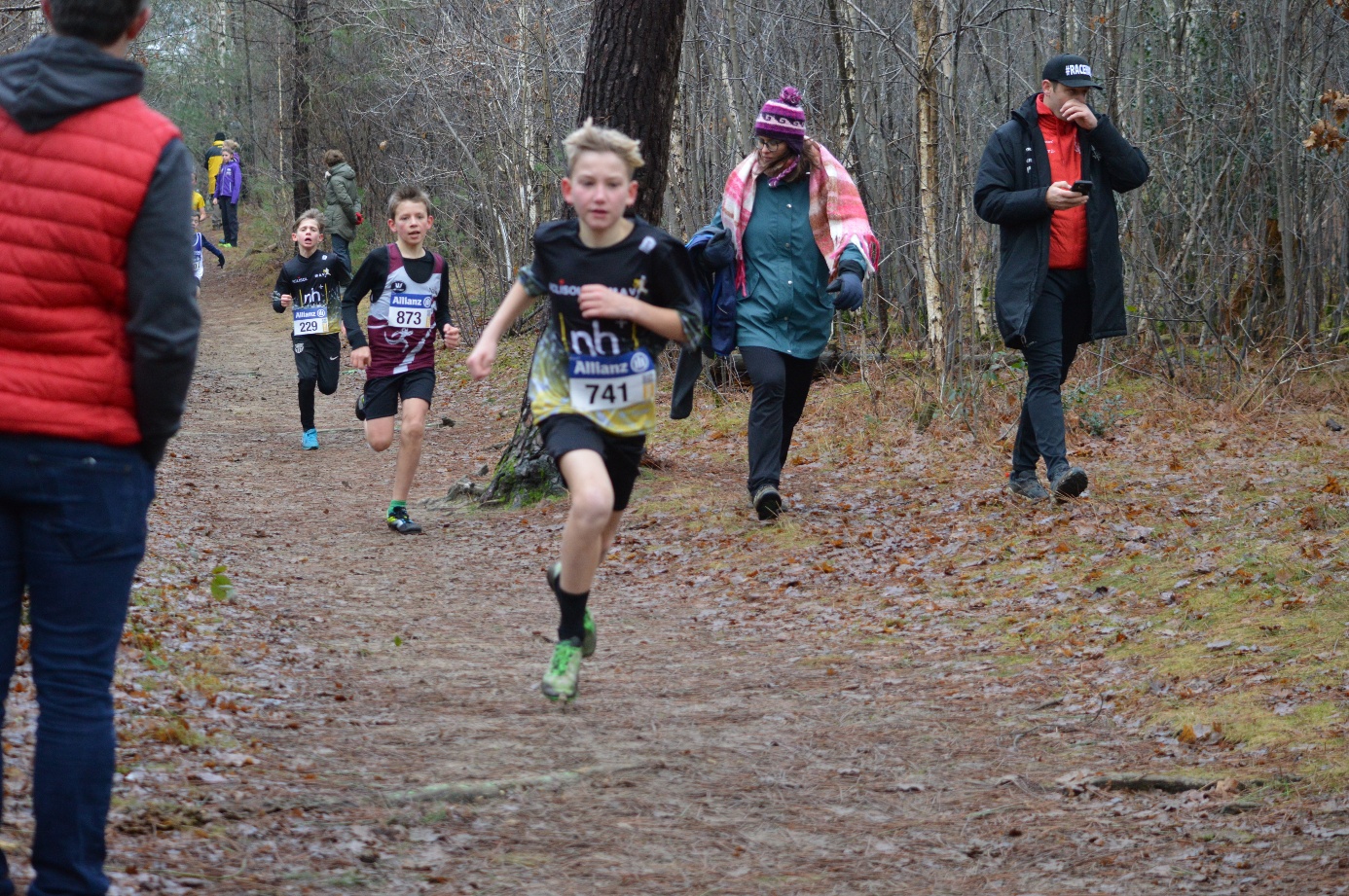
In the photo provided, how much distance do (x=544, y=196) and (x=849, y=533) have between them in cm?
1260

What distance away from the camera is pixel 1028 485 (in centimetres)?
851

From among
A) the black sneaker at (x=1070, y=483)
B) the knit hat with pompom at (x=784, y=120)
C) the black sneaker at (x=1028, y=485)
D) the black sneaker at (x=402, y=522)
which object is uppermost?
the knit hat with pompom at (x=784, y=120)

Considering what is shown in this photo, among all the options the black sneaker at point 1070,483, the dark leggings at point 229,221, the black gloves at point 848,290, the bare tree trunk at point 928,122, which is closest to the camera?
the black gloves at point 848,290

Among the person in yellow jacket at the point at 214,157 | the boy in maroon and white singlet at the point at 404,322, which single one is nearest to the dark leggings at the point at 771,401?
the boy in maroon and white singlet at the point at 404,322

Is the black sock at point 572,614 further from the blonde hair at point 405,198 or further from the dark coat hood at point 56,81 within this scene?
the blonde hair at point 405,198

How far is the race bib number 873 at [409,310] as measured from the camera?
9.38 meters

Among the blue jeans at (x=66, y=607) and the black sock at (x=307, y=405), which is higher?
the blue jeans at (x=66, y=607)

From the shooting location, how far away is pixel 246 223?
133 feet

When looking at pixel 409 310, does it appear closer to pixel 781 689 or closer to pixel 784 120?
pixel 784 120

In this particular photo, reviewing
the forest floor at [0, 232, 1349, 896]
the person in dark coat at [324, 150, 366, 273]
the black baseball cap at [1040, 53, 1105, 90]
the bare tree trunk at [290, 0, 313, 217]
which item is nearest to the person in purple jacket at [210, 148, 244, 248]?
the bare tree trunk at [290, 0, 313, 217]

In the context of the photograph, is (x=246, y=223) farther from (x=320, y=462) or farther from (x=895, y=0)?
(x=320, y=462)

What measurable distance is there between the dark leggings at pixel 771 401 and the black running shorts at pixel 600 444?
9.56 ft

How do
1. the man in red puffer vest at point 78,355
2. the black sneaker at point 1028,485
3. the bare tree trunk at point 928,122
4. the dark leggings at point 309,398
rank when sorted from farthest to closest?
the dark leggings at point 309,398 → the bare tree trunk at point 928,122 → the black sneaker at point 1028,485 → the man in red puffer vest at point 78,355

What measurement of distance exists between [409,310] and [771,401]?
2.86 meters
